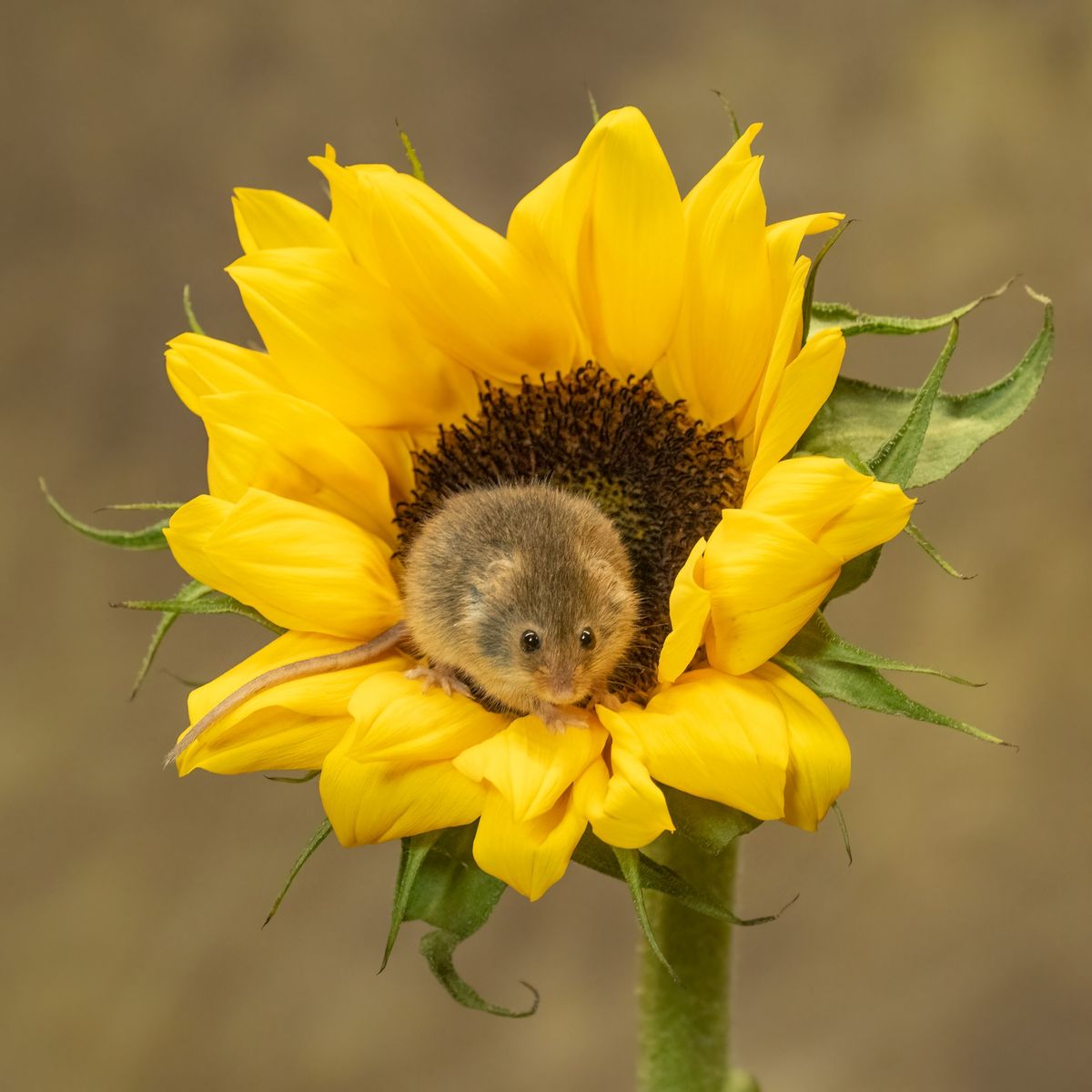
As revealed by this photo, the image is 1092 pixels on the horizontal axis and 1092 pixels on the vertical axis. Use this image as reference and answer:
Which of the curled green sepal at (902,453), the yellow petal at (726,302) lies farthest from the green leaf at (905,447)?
the yellow petal at (726,302)

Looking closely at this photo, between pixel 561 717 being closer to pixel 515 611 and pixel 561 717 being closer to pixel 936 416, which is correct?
pixel 515 611

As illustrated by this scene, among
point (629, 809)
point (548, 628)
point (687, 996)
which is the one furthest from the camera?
point (687, 996)

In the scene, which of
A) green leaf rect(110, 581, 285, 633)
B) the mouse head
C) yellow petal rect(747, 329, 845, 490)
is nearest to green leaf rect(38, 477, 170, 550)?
green leaf rect(110, 581, 285, 633)

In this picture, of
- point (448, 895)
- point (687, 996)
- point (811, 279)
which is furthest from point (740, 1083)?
point (811, 279)

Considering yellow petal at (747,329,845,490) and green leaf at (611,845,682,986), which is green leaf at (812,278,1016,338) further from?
green leaf at (611,845,682,986)

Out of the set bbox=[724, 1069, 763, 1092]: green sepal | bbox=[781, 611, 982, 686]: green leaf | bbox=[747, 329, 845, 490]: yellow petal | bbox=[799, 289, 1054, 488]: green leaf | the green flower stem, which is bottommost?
bbox=[724, 1069, 763, 1092]: green sepal
